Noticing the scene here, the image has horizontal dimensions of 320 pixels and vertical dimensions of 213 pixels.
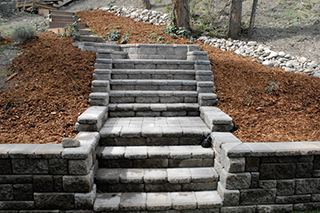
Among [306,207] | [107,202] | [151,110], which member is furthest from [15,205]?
[306,207]

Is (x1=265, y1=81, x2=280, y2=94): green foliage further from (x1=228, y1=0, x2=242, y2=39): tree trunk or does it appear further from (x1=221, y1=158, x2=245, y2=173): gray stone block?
(x1=228, y1=0, x2=242, y2=39): tree trunk

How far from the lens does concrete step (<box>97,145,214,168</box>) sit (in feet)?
11.6

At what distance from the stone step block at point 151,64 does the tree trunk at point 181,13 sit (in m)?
3.60

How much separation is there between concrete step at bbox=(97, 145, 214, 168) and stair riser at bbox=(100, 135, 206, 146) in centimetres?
21

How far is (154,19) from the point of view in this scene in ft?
32.8

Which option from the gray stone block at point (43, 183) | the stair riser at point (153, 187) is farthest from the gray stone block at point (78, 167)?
the stair riser at point (153, 187)

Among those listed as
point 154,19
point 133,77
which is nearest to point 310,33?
point 154,19

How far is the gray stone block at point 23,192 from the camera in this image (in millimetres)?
2969

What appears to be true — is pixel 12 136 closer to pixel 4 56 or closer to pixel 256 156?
pixel 4 56

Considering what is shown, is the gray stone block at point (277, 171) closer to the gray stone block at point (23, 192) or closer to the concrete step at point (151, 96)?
the concrete step at point (151, 96)

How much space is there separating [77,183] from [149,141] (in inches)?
54.9

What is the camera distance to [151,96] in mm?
4977

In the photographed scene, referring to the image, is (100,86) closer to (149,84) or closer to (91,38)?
(149,84)

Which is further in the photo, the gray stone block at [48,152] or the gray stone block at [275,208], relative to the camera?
the gray stone block at [275,208]
